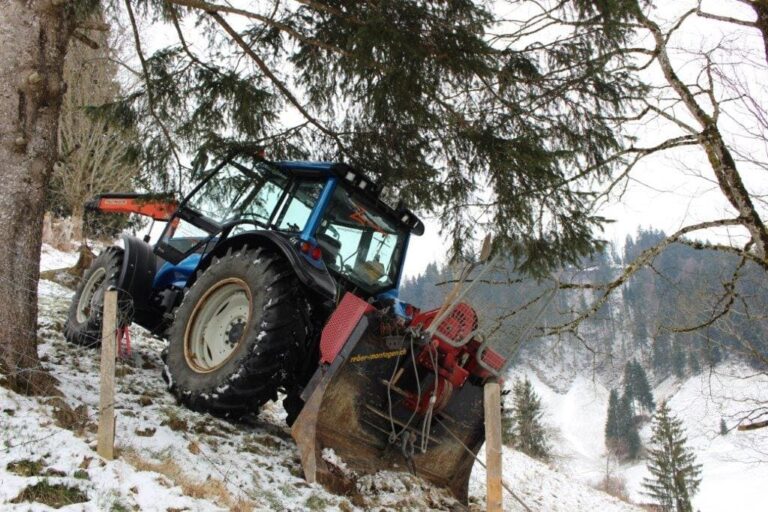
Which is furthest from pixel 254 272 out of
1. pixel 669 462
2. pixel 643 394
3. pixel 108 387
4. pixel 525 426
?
pixel 643 394

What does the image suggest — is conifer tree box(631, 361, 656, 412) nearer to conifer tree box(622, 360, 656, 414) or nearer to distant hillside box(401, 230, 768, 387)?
conifer tree box(622, 360, 656, 414)

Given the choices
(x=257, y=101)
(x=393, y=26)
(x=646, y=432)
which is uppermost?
(x=393, y=26)

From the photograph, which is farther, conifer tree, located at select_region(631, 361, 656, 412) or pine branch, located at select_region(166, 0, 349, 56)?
conifer tree, located at select_region(631, 361, 656, 412)

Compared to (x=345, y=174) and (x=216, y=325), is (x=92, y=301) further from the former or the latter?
(x=345, y=174)

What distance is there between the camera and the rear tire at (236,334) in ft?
13.7

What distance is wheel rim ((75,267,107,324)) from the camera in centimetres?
660

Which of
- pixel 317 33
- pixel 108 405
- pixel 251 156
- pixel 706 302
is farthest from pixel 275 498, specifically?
pixel 706 302

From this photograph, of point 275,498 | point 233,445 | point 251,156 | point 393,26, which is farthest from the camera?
point 251,156

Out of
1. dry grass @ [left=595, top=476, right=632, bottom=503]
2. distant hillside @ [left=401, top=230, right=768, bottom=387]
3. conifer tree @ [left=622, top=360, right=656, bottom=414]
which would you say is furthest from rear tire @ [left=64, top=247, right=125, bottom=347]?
conifer tree @ [left=622, top=360, right=656, bottom=414]

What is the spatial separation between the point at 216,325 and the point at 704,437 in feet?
27.4

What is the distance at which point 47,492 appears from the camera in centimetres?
267

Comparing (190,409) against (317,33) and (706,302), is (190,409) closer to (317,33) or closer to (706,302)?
(317,33)

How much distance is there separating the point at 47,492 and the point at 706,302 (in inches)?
246

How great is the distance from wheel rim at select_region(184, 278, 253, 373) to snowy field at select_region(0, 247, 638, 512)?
44 cm
